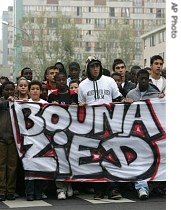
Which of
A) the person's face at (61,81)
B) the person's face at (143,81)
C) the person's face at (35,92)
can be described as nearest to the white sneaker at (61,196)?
the person's face at (35,92)

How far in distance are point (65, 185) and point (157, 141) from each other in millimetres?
1416

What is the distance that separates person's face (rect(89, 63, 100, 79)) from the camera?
313 inches

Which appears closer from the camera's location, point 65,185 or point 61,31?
point 65,185

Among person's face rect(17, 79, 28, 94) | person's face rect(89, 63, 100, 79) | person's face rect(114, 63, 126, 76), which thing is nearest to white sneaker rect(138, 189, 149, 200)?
person's face rect(89, 63, 100, 79)

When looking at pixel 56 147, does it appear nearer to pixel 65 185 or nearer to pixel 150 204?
pixel 65 185

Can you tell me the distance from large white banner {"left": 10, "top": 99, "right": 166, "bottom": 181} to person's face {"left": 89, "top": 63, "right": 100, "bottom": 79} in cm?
44

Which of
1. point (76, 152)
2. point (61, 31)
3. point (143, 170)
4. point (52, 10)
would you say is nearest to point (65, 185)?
point (76, 152)

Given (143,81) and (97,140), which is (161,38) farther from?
(97,140)

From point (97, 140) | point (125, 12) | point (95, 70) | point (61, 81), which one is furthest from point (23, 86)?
point (125, 12)

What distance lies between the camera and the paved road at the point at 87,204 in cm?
724

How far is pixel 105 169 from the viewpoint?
26.2 ft

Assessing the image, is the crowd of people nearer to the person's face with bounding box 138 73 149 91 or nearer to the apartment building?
the person's face with bounding box 138 73 149 91

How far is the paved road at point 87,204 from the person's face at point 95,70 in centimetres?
170

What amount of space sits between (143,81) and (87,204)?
6.41ft
